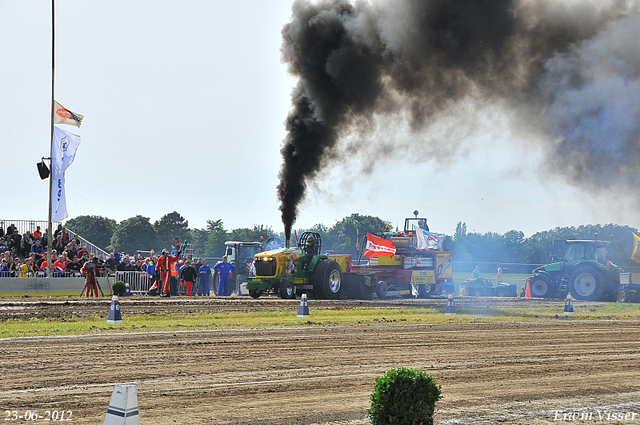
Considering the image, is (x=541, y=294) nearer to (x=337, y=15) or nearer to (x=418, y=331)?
(x=337, y=15)

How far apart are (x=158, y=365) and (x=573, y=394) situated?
194 inches

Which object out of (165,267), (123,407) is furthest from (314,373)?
(165,267)

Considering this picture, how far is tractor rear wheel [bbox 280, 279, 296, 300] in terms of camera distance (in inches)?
878

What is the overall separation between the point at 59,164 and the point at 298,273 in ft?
33.1

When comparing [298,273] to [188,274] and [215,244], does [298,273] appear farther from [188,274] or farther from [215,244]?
[215,244]

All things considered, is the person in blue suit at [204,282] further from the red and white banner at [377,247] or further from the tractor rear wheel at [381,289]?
the tractor rear wheel at [381,289]

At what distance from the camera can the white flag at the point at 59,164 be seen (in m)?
25.7

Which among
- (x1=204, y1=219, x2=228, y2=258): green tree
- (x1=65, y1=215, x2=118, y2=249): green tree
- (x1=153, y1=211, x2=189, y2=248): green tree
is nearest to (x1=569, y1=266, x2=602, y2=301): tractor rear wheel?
(x1=204, y1=219, x2=228, y2=258): green tree

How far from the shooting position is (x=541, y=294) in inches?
1176

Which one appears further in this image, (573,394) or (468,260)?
(468,260)

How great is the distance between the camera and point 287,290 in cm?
2244

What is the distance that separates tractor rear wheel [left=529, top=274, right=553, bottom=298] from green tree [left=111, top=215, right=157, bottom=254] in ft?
221

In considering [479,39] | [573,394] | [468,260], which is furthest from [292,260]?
[468,260]

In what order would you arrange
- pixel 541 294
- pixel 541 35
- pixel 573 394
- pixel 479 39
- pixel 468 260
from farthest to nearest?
1. pixel 468 260
2. pixel 541 294
3. pixel 479 39
4. pixel 541 35
5. pixel 573 394
